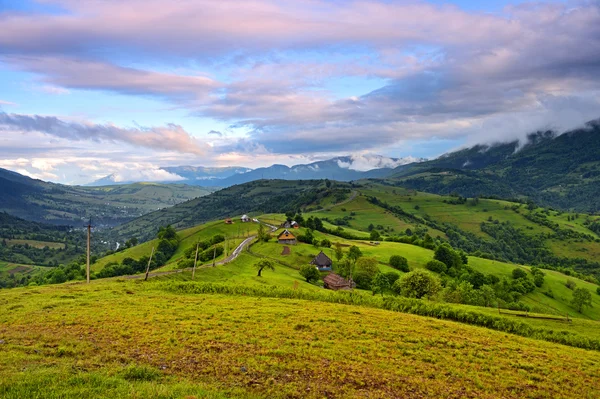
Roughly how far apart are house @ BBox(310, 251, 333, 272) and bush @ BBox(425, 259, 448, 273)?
40.0m

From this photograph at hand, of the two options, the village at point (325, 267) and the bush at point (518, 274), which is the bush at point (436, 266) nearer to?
the bush at point (518, 274)

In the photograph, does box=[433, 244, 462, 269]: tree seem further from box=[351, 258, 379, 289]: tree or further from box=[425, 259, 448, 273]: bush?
box=[351, 258, 379, 289]: tree

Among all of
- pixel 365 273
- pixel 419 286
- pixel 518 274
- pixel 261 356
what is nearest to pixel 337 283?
pixel 365 273

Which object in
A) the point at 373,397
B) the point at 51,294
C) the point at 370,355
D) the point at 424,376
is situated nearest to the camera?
the point at 373,397

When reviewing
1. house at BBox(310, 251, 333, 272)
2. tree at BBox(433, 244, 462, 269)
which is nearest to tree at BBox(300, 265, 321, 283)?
house at BBox(310, 251, 333, 272)

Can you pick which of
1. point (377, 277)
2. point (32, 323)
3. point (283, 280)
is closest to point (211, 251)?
point (283, 280)

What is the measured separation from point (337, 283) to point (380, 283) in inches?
440

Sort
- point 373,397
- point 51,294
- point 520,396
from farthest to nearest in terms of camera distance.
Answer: point 51,294
point 520,396
point 373,397

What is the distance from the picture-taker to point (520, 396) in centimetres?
2341

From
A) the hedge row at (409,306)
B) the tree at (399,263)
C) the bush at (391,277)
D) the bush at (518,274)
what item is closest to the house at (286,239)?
the tree at (399,263)

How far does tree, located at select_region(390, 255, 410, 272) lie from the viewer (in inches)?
4850

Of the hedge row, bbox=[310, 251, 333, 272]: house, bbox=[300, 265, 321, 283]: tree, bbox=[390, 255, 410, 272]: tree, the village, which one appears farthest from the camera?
bbox=[390, 255, 410, 272]: tree

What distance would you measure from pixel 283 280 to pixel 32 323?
52.2 meters

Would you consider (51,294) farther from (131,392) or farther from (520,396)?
(520,396)
